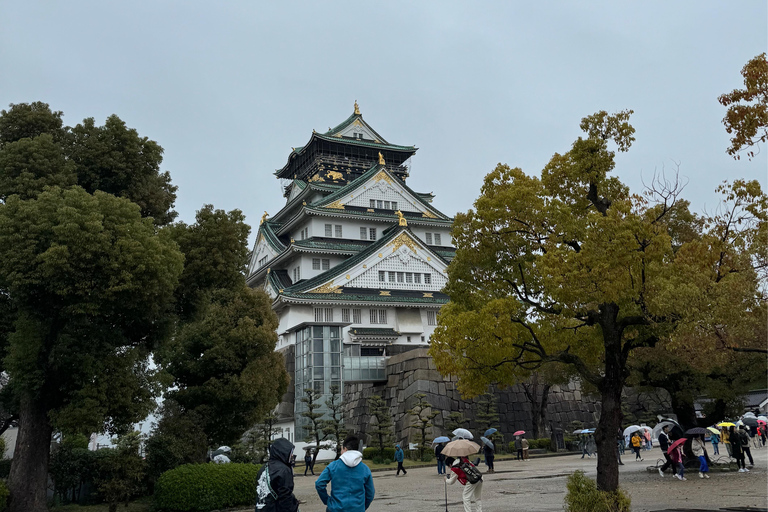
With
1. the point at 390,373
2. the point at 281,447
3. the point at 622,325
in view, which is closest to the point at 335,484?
the point at 281,447

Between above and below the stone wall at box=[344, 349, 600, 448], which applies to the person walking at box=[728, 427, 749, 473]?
below

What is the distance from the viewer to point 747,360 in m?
15.9

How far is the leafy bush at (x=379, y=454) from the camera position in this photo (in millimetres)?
28516

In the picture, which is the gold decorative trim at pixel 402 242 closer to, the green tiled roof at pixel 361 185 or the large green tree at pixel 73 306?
the green tiled roof at pixel 361 185

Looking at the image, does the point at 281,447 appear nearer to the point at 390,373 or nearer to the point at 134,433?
the point at 134,433

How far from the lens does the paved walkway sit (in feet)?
35.9

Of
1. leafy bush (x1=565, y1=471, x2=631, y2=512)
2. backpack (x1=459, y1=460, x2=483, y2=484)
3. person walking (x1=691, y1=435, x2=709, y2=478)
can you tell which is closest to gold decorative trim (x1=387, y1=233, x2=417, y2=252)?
person walking (x1=691, y1=435, x2=709, y2=478)

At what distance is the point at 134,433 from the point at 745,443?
16.7 meters

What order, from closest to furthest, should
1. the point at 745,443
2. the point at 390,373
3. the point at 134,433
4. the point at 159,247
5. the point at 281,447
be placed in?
the point at 281,447, the point at 159,247, the point at 134,433, the point at 745,443, the point at 390,373

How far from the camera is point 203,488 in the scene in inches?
557

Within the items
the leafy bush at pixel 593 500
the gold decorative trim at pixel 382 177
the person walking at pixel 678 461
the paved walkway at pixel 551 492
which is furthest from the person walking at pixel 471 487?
the gold decorative trim at pixel 382 177

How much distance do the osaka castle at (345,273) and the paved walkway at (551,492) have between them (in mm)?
15193

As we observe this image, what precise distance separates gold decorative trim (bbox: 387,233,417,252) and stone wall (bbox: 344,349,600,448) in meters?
7.99

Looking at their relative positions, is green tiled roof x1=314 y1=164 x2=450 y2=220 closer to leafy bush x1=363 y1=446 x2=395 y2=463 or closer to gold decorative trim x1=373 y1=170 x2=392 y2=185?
gold decorative trim x1=373 y1=170 x2=392 y2=185
